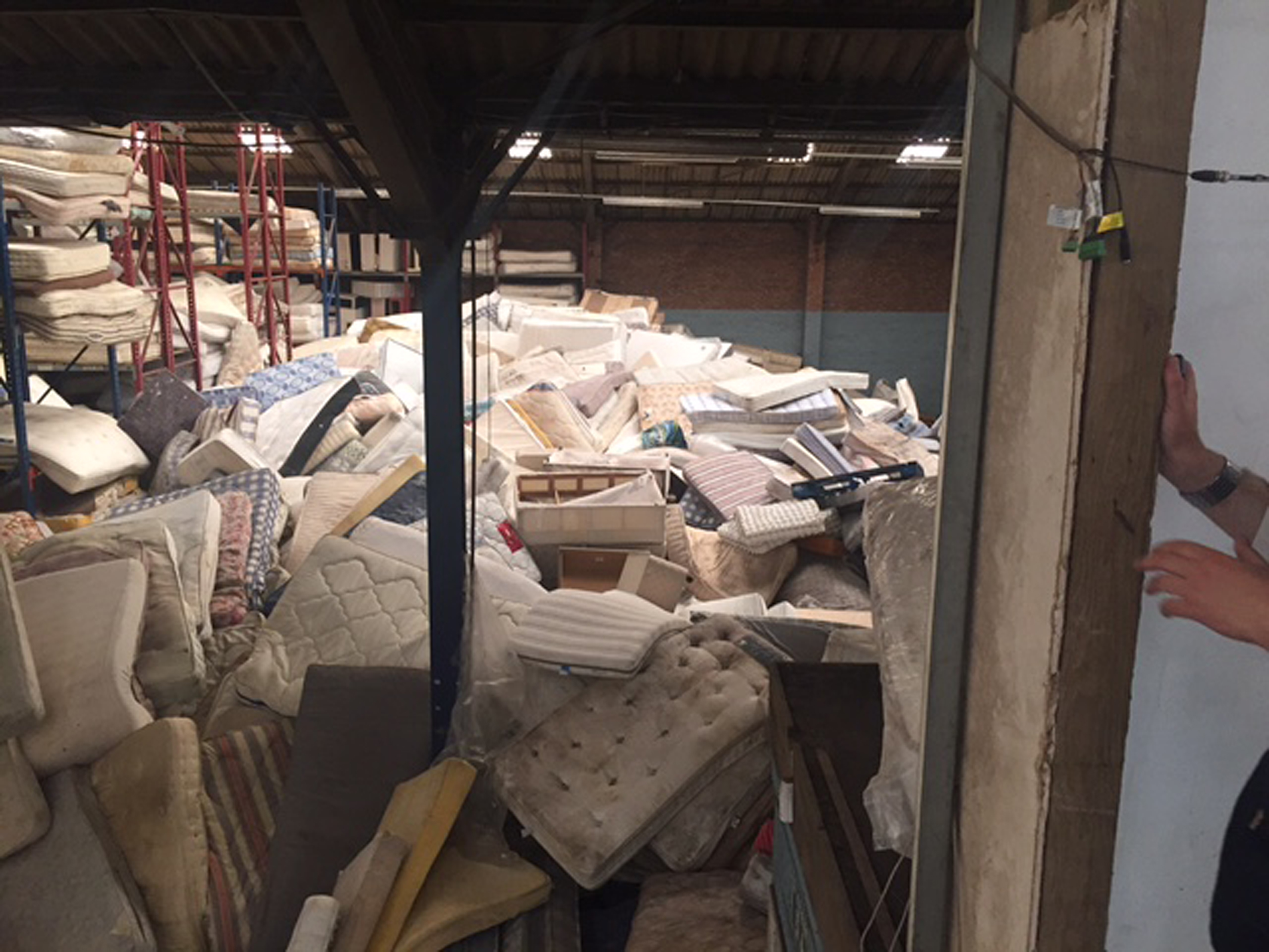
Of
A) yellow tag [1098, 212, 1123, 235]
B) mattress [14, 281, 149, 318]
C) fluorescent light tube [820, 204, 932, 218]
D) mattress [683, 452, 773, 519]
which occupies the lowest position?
mattress [683, 452, 773, 519]

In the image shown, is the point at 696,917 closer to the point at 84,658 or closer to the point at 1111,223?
the point at 84,658

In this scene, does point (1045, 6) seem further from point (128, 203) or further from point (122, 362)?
point (122, 362)

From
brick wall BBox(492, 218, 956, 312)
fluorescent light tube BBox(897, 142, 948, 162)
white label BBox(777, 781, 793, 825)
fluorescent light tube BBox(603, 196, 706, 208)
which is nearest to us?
white label BBox(777, 781, 793, 825)

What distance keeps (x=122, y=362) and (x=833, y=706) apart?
260 inches

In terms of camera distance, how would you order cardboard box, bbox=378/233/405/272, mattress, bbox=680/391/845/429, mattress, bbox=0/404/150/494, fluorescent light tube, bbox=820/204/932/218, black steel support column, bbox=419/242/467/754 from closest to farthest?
black steel support column, bbox=419/242/467/754 → mattress, bbox=0/404/150/494 → mattress, bbox=680/391/845/429 → cardboard box, bbox=378/233/405/272 → fluorescent light tube, bbox=820/204/932/218

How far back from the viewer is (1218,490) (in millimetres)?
1018

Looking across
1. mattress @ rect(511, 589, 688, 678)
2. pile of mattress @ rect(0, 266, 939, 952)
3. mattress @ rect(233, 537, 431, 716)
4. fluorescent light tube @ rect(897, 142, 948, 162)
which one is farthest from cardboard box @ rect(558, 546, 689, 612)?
fluorescent light tube @ rect(897, 142, 948, 162)

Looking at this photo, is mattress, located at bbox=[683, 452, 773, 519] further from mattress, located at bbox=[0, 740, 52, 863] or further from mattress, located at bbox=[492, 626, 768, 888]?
mattress, located at bbox=[0, 740, 52, 863]

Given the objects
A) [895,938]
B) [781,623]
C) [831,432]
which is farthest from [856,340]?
[895,938]

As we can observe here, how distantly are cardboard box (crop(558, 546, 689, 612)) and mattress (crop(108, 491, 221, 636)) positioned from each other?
1.53 meters

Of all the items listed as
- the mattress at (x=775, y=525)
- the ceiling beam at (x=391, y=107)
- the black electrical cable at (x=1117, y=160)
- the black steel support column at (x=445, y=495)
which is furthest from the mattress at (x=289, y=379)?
the black electrical cable at (x=1117, y=160)

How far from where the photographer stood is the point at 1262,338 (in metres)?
1.01

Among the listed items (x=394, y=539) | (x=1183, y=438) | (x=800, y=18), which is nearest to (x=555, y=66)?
(x=800, y=18)

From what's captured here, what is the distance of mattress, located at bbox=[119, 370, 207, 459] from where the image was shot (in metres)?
6.32
